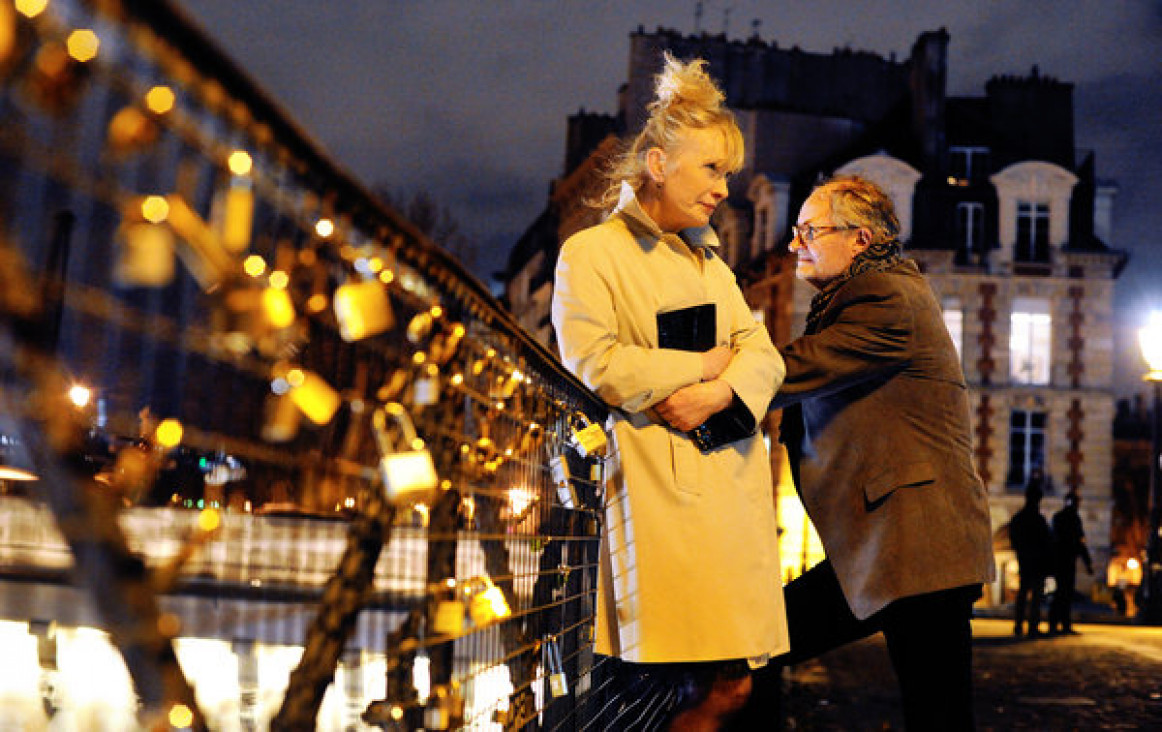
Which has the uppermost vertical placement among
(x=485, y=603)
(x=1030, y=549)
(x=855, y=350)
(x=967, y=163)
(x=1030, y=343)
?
(x=967, y=163)

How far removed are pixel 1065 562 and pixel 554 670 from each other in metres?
16.5

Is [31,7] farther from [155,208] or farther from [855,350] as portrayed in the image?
[855,350]

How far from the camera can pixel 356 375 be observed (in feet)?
8.20

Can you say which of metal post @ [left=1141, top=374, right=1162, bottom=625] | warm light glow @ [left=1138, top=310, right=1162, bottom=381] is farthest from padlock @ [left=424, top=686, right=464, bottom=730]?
metal post @ [left=1141, top=374, right=1162, bottom=625]

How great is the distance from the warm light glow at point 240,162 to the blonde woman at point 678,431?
204cm

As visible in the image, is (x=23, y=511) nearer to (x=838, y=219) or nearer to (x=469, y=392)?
(x=469, y=392)

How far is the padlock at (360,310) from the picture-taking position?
7.91ft

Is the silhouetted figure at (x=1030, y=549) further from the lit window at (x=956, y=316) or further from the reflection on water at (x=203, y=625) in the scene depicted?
the lit window at (x=956, y=316)

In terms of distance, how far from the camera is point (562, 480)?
13.2ft

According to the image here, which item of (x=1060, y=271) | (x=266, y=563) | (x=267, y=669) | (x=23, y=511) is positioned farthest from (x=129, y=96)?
(x=1060, y=271)

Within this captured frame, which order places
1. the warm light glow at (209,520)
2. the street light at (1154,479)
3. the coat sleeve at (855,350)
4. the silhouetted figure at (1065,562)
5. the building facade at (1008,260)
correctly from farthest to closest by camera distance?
the building facade at (1008,260)
the street light at (1154,479)
the silhouetted figure at (1065,562)
the coat sleeve at (855,350)
the warm light glow at (209,520)

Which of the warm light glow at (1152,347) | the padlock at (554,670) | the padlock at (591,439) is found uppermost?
the warm light glow at (1152,347)

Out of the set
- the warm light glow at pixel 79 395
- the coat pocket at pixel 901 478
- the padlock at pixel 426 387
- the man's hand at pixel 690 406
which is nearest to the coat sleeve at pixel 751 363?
the man's hand at pixel 690 406

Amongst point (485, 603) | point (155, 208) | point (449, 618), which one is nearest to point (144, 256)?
point (155, 208)
